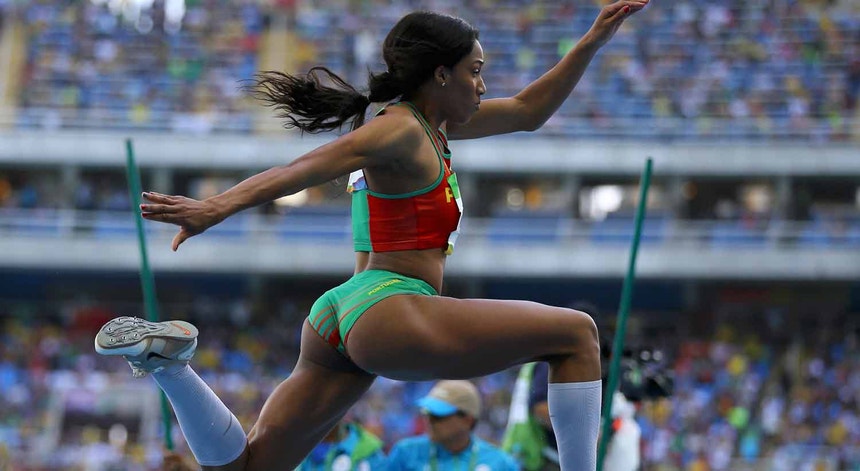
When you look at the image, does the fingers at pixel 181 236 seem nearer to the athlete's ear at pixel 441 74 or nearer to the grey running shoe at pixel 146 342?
the grey running shoe at pixel 146 342

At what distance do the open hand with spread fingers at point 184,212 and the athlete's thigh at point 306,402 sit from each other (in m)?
0.82

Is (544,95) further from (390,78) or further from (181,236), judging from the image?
(181,236)

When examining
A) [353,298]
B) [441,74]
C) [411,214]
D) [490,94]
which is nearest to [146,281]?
[353,298]

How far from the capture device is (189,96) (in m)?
25.4

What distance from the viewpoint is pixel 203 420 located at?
3820 millimetres

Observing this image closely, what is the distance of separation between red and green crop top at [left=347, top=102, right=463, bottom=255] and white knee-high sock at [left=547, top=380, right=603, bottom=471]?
580 mm

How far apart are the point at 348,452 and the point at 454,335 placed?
2.44m

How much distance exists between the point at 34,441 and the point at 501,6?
1377cm

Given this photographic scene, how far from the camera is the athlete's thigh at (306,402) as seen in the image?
3906 mm

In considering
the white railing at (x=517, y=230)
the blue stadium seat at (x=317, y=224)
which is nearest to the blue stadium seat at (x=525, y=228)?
the white railing at (x=517, y=230)

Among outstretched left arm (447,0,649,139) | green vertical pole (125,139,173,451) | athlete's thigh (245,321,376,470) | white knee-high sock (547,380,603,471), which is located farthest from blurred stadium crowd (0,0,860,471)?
white knee-high sock (547,380,603,471)

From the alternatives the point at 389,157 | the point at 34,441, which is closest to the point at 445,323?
the point at 389,157

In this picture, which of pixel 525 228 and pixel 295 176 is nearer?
pixel 295 176

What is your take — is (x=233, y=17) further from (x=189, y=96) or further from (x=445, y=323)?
(x=445, y=323)
